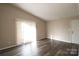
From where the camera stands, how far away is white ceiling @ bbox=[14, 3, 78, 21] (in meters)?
1.90

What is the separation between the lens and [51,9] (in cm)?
195

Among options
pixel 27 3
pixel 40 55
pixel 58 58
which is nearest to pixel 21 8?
pixel 27 3

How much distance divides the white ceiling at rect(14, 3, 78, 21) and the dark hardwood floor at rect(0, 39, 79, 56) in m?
Answer: 0.46

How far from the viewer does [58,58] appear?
1892 mm

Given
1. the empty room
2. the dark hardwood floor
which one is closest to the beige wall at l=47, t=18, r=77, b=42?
the empty room

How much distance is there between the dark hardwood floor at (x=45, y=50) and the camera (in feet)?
6.24

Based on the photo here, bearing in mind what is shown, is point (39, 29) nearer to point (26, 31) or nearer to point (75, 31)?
point (26, 31)

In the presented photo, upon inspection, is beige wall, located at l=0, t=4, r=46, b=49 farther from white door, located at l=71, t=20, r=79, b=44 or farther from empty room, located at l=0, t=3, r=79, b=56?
white door, located at l=71, t=20, r=79, b=44

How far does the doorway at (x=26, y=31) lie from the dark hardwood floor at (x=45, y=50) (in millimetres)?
104

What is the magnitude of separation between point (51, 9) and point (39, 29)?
41 cm

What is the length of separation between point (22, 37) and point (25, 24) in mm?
227

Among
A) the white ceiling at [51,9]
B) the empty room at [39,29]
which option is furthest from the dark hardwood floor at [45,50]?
the white ceiling at [51,9]

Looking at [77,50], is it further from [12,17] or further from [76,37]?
[12,17]

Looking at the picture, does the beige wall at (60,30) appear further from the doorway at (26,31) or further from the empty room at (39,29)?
the doorway at (26,31)
